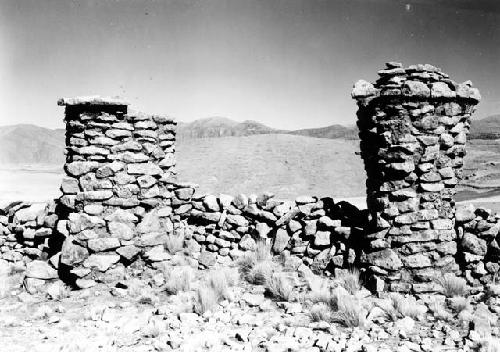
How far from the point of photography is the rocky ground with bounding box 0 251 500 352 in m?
4.52

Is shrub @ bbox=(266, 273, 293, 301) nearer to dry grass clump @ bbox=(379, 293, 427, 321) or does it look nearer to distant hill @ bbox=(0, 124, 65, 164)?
dry grass clump @ bbox=(379, 293, 427, 321)

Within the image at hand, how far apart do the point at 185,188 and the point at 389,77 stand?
12.8 ft

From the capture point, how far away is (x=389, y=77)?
6.04m

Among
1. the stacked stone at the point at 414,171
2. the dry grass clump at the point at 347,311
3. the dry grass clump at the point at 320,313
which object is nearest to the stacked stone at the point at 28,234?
the dry grass clump at the point at 320,313

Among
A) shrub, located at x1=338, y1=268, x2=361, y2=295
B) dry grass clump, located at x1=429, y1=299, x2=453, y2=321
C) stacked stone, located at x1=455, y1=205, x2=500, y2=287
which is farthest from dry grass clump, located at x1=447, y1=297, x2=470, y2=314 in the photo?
shrub, located at x1=338, y1=268, x2=361, y2=295

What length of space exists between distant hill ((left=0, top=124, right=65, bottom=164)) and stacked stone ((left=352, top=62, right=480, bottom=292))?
53331mm

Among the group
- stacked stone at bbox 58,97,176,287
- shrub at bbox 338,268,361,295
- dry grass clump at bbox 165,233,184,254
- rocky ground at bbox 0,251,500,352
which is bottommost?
rocky ground at bbox 0,251,500,352

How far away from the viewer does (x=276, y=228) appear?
7.20 m

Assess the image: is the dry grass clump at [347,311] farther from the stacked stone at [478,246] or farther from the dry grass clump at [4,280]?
the dry grass clump at [4,280]

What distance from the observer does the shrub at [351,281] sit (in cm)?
583

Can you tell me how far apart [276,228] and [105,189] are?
117 inches

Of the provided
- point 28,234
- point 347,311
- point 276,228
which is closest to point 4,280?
point 28,234

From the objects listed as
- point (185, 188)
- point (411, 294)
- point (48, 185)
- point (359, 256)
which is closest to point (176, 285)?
point (185, 188)

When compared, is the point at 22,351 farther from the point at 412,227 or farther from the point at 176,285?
the point at 412,227
